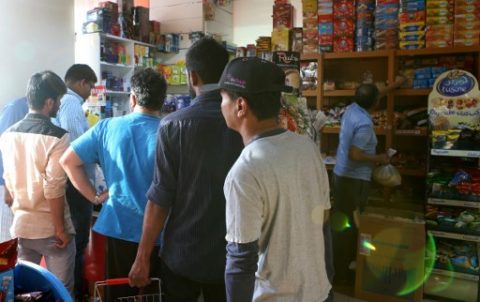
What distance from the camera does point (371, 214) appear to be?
10.5 ft

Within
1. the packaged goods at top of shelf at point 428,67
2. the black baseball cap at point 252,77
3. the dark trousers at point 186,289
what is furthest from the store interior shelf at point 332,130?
the black baseball cap at point 252,77

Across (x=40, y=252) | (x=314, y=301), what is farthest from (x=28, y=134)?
(x=314, y=301)

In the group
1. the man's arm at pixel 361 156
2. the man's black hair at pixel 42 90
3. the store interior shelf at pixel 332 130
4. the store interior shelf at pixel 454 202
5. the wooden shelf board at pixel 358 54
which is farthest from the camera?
the store interior shelf at pixel 332 130

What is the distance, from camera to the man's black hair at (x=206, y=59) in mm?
1578

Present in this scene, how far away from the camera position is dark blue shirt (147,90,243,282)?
1.51m

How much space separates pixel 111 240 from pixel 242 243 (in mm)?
1025

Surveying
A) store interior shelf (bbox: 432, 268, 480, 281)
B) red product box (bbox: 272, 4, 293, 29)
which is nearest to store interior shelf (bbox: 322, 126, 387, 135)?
red product box (bbox: 272, 4, 293, 29)

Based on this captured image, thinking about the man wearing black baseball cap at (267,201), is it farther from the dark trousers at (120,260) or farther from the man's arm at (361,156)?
the man's arm at (361,156)

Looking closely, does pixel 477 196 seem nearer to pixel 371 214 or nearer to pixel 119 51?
pixel 371 214

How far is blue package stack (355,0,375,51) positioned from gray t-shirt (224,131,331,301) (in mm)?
2755

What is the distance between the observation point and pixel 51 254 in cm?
220

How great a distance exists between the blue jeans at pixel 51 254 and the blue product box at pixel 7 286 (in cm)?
118

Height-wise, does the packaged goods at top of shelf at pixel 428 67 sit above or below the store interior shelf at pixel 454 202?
above

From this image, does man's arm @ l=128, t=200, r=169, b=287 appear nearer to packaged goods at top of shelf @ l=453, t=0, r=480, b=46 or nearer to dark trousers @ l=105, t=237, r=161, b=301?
dark trousers @ l=105, t=237, r=161, b=301
